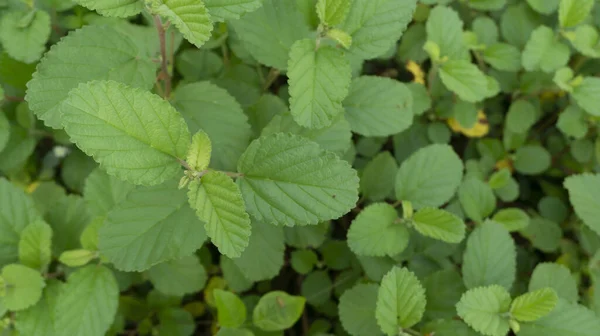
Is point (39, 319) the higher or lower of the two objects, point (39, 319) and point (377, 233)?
the lower

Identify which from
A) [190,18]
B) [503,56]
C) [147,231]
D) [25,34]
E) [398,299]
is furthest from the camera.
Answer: [503,56]

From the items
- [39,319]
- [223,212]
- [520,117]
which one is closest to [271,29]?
[223,212]

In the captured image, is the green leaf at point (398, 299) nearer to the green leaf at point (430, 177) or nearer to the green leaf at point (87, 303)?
the green leaf at point (430, 177)

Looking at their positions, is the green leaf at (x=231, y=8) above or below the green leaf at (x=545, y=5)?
above

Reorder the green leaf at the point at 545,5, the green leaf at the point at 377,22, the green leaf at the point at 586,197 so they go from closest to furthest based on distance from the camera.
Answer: the green leaf at the point at 377,22, the green leaf at the point at 586,197, the green leaf at the point at 545,5

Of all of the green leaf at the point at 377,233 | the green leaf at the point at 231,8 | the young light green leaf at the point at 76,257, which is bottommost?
the young light green leaf at the point at 76,257

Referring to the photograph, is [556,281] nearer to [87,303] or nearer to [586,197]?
[586,197]

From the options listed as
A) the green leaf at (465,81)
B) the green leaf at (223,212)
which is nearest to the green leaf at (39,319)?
the green leaf at (223,212)

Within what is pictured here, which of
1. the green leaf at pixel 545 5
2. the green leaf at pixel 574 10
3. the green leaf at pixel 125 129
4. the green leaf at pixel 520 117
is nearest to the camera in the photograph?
the green leaf at pixel 125 129
